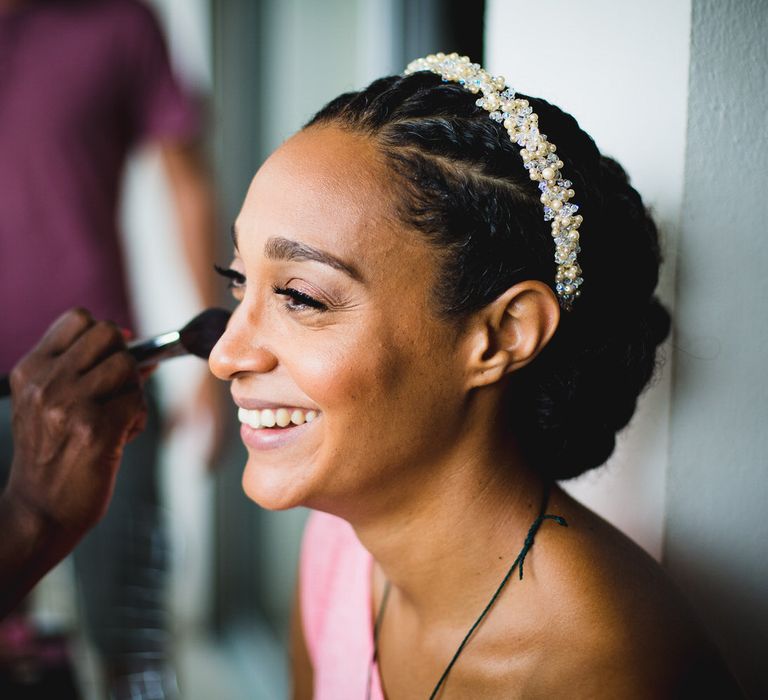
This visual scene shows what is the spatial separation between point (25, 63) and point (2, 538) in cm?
134

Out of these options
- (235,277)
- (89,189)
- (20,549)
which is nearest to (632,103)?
(235,277)

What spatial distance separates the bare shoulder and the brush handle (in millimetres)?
523

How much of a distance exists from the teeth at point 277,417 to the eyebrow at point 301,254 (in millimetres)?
163

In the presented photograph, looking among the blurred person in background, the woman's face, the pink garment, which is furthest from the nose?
the blurred person in background

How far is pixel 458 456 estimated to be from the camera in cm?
98

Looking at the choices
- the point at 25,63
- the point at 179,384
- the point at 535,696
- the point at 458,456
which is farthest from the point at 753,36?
the point at 179,384

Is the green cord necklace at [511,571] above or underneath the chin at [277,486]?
underneath

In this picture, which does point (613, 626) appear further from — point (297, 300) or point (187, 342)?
point (187, 342)

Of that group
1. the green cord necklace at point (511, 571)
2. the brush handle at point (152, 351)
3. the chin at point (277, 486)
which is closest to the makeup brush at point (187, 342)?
the brush handle at point (152, 351)

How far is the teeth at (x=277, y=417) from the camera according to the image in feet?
3.11

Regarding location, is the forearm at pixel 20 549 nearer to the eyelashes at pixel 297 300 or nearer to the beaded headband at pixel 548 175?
the eyelashes at pixel 297 300

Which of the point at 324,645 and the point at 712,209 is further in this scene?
the point at 324,645

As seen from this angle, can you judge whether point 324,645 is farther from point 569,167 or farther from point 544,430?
point 569,167

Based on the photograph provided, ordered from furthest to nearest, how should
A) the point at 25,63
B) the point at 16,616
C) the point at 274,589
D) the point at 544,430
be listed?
the point at 274,589
the point at 16,616
the point at 25,63
the point at 544,430
